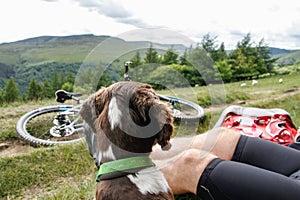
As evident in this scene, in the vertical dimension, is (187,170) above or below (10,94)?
above

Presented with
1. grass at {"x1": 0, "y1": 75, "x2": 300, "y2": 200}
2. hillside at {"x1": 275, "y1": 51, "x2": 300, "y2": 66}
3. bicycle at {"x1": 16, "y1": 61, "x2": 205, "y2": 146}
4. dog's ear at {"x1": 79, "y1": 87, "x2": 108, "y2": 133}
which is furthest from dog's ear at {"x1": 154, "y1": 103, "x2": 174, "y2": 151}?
hillside at {"x1": 275, "y1": 51, "x2": 300, "y2": 66}

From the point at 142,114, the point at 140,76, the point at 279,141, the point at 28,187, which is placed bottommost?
the point at 28,187

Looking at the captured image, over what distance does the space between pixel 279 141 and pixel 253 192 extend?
55.9 inches

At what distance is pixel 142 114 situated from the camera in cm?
150

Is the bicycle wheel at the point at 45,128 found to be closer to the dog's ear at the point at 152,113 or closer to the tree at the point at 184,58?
the tree at the point at 184,58

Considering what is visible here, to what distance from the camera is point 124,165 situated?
1588 mm

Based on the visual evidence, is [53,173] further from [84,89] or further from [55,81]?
[55,81]

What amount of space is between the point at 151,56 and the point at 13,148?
3527mm

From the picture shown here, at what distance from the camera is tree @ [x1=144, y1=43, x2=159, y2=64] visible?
5.77ft

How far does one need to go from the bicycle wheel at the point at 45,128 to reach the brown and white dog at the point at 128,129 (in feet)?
9.30

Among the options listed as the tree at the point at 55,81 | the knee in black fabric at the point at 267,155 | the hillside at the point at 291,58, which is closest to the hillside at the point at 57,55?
the hillside at the point at 291,58

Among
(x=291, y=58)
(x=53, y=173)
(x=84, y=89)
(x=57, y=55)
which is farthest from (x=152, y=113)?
(x=291, y=58)

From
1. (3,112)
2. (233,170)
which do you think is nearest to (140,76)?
(233,170)

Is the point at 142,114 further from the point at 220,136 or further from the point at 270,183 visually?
the point at 220,136
